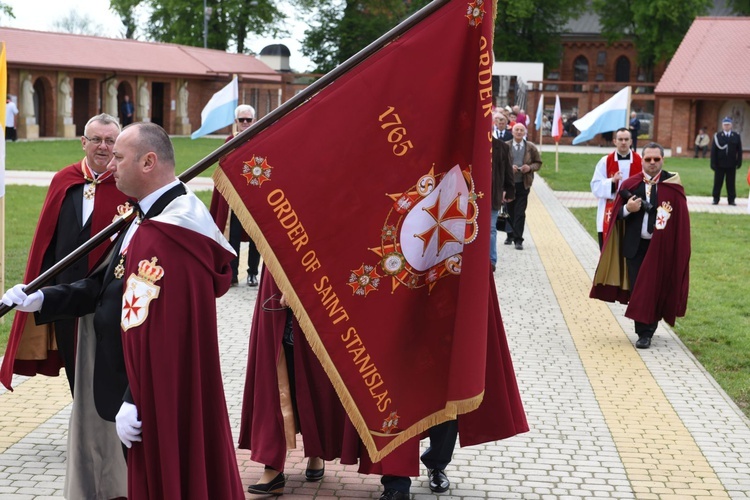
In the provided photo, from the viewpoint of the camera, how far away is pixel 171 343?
13.9 ft

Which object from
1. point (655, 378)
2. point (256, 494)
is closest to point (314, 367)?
point (256, 494)

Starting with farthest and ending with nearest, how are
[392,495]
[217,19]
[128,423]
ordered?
[217,19]
[392,495]
[128,423]

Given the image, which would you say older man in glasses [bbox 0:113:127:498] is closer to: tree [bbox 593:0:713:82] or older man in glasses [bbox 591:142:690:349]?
older man in glasses [bbox 591:142:690:349]

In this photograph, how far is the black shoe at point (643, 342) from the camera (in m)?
10.3

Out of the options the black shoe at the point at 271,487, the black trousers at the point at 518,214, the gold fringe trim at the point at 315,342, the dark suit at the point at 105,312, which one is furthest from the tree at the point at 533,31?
the dark suit at the point at 105,312

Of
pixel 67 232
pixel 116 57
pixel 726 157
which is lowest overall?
pixel 67 232

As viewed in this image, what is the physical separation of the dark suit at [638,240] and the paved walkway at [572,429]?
9.0 inches

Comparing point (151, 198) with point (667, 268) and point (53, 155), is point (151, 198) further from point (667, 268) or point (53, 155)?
point (53, 155)

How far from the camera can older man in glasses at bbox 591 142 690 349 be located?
33.2ft

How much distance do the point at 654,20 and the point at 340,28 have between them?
62.0ft

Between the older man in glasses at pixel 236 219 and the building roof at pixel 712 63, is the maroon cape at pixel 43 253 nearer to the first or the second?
the older man in glasses at pixel 236 219

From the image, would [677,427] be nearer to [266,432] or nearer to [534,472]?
[534,472]

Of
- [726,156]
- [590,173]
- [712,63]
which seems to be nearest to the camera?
[726,156]

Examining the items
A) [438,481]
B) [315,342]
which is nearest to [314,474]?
[438,481]
